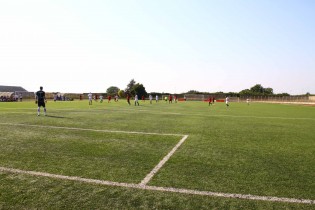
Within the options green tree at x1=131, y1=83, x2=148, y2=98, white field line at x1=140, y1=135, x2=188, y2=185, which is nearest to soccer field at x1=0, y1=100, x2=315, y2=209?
white field line at x1=140, y1=135, x2=188, y2=185

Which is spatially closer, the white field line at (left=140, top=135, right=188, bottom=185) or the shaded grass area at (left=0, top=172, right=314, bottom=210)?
the shaded grass area at (left=0, top=172, right=314, bottom=210)

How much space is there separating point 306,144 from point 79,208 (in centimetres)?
786

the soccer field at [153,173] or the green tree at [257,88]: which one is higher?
the green tree at [257,88]

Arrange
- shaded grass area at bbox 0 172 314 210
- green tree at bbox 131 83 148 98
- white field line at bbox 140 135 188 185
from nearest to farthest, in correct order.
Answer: shaded grass area at bbox 0 172 314 210, white field line at bbox 140 135 188 185, green tree at bbox 131 83 148 98

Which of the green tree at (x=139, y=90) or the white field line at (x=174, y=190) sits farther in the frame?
the green tree at (x=139, y=90)

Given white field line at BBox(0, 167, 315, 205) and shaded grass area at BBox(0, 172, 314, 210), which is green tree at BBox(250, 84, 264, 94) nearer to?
white field line at BBox(0, 167, 315, 205)

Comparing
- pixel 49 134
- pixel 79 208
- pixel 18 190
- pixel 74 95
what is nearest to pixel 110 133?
pixel 49 134

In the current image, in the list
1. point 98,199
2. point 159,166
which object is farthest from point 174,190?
point 159,166

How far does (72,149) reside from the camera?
25.5ft

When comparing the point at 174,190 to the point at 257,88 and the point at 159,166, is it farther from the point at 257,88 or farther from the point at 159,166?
the point at 257,88

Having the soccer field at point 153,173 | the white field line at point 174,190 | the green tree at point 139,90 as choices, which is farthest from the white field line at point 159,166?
the green tree at point 139,90

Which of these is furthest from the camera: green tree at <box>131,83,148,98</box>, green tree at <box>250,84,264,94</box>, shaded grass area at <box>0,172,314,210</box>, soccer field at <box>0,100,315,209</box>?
green tree at <box>250,84,264,94</box>

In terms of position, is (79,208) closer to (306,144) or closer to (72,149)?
(72,149)

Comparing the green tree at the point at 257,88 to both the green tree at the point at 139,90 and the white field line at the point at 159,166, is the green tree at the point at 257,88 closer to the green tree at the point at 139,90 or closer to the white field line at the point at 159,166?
the green tree at the point at 139,90
